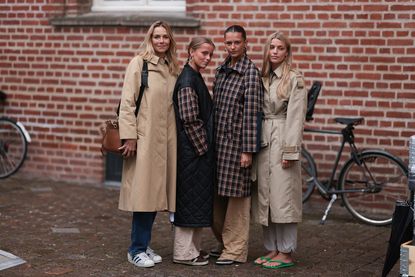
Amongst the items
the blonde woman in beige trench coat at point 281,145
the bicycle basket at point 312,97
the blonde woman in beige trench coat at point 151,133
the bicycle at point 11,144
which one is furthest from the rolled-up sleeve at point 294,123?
the bicycle at point 11,144

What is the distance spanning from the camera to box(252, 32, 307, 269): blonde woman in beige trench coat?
671 centimetres

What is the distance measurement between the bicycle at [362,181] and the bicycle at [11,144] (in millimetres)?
3738

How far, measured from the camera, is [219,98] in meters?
6.83

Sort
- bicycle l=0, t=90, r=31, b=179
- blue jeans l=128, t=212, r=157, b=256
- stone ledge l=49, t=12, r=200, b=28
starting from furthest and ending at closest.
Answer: bicycle l=0, t=90, r=31, b=179 < stone ledge l=49, t=12, r=200, b=28 < blue jeans l=128, t=212, r=157, b=256

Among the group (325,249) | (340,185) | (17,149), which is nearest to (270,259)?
(325,249)

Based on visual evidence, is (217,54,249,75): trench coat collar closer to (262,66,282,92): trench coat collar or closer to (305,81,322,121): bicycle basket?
(262,66,282,92): trench coat collar

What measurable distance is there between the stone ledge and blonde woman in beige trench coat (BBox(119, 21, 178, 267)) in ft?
10.7

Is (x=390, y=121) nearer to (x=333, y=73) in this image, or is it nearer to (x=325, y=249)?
(x=333, y=73)

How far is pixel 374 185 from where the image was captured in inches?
348

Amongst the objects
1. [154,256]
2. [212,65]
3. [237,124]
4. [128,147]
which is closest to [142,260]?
[154,256]

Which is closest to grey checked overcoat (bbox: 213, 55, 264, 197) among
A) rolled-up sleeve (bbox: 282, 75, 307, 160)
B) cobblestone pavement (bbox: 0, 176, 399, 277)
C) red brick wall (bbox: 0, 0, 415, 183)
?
rolled-up sleeve (bbox: 282, 75, 307, 160)

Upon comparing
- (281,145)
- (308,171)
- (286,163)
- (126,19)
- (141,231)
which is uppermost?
(126,19)

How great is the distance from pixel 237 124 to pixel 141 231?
1.16m

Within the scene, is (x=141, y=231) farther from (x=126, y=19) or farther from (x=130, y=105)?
(x=126, y=19)
